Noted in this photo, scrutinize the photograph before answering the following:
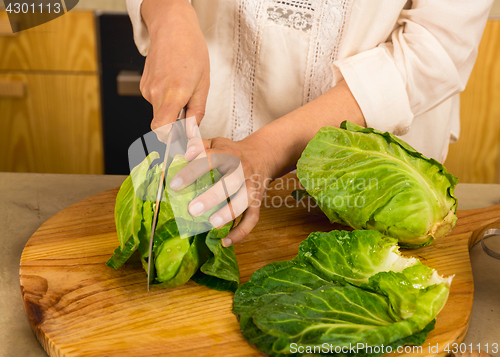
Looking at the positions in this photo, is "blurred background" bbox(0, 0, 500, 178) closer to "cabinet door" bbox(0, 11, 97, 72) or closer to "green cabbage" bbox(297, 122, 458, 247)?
"cabinet door" bbox(0, 11, 97, 72)

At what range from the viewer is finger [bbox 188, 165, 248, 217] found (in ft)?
2.61

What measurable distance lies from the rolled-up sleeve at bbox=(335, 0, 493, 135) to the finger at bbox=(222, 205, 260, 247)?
40 cm

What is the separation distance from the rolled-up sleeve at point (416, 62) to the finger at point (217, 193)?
0.41 meters

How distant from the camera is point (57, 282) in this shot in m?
0.83

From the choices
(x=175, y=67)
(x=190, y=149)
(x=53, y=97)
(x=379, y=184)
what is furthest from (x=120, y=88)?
(x=379, y=184)

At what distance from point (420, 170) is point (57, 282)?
74 centimetres

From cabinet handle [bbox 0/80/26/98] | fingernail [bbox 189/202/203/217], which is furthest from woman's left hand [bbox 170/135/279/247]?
cabinet handle [bbox 0/80/26/98]

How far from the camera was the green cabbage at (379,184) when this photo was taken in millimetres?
885

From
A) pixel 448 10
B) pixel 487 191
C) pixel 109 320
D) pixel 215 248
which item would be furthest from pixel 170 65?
pixel 487 191

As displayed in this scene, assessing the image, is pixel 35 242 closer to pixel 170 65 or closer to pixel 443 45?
pixel 170 65

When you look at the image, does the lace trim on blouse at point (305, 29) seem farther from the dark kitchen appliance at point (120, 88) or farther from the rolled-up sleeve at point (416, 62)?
the dark kitchen appliance at point (120, 88)

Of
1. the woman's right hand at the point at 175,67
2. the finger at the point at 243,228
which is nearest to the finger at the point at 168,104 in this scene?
the woman's right hand at the point at 175,67

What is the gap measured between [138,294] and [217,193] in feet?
0.75

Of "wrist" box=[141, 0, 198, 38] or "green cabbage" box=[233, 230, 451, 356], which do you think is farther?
"wrist" box=[141, 0, 198, 38]
